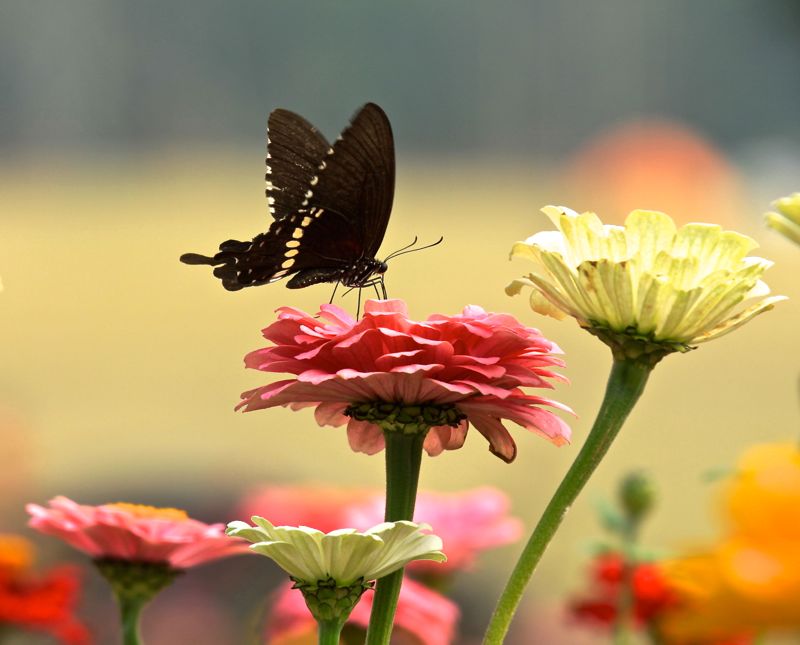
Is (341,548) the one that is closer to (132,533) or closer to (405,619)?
(132,533)

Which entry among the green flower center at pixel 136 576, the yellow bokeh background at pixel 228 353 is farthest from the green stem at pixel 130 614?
the yellow bokeh background at pixel 228 353

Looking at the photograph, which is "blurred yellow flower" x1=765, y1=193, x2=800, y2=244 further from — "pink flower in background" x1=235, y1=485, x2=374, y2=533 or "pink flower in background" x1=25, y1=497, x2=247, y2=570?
"pink flower in background" x1=235, y1=485, x2=374, y2=533

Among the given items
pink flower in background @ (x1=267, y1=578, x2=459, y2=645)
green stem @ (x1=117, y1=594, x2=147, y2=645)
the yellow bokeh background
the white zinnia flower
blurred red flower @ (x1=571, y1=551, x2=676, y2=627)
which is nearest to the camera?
the white zinnia flower

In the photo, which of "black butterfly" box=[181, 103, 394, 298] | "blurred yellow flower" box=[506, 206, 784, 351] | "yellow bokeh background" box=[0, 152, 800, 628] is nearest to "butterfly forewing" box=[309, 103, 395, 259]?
"black butterfly" box=[181, 103, 394, 298]

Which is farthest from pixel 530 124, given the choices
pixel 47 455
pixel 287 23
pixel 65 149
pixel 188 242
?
pixel 47 455

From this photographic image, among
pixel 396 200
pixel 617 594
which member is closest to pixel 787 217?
pixel 617 594

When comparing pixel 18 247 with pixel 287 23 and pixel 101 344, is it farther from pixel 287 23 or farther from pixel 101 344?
pixel 287 23
